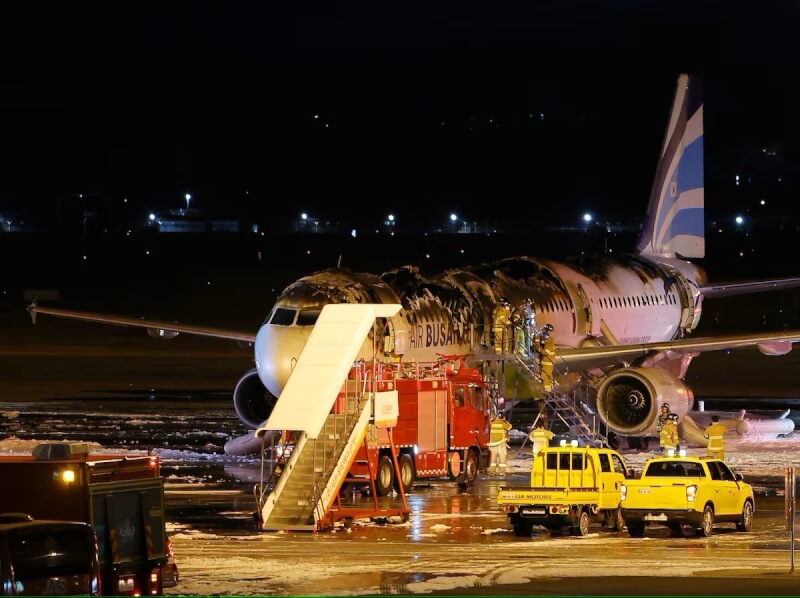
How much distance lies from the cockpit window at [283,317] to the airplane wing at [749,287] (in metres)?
16.8

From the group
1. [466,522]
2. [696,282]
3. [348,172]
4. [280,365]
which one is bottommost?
[466,522]

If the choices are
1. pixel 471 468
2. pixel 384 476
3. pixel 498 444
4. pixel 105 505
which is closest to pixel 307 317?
pixel 384 476

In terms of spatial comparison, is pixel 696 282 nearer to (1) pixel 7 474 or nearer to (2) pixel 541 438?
(2) pixel 541 438

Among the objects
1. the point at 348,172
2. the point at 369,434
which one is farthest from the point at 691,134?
the point at 348,172

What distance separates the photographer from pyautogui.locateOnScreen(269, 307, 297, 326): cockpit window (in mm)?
30359

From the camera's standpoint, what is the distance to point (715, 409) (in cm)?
4256

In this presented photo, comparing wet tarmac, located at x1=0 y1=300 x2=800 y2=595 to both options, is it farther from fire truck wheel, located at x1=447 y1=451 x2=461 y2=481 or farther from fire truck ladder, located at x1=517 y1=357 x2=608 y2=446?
fire truck ladder, located at x1=517 y1=357 x2=608 y2=446

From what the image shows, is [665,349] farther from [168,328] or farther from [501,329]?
[168,328]

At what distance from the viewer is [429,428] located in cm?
2947

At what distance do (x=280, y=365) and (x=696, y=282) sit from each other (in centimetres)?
2027

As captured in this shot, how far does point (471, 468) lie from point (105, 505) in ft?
49.9

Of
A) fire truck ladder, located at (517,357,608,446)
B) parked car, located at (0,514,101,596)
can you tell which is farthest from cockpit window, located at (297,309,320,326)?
parked car, located at (0,514,101,596)

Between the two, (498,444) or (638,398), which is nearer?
(498,444)

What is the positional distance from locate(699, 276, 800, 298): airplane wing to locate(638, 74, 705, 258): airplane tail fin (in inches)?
82.6
